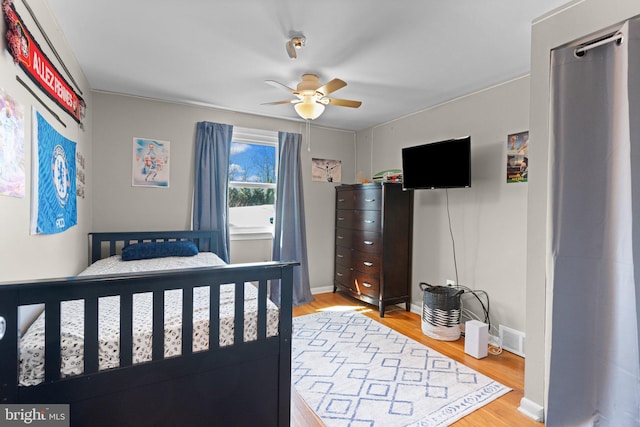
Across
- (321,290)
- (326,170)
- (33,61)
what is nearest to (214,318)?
(33,61)

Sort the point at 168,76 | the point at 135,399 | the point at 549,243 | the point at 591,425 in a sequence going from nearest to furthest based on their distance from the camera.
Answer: the point at 135,399
the point at 591,425
the point at 549,243
the point at 168,76

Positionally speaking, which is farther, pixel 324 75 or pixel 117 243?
pixel 117 243

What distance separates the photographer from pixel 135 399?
1.21 m

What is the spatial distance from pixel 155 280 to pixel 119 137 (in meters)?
2.60

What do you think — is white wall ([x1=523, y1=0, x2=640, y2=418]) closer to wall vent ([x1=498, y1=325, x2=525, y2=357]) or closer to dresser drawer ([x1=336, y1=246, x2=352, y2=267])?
wall vent ([x1=498, y1=325, x2=525, y2=357])

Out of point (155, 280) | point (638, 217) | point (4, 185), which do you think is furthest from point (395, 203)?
point (4, 185)

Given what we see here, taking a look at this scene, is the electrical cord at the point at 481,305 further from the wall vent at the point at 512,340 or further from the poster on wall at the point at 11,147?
the poster on wall at the point at 11,147

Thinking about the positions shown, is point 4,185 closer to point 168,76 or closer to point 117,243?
point 168,76

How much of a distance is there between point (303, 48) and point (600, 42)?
1.63m

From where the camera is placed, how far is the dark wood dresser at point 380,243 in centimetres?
351

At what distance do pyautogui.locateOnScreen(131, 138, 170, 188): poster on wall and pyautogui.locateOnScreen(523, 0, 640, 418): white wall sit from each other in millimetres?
3287

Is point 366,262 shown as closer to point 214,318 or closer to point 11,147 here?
point 214,318

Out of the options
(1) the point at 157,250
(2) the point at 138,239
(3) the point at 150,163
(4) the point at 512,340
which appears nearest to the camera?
(4) the point at 512,340

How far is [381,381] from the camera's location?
2209mm
